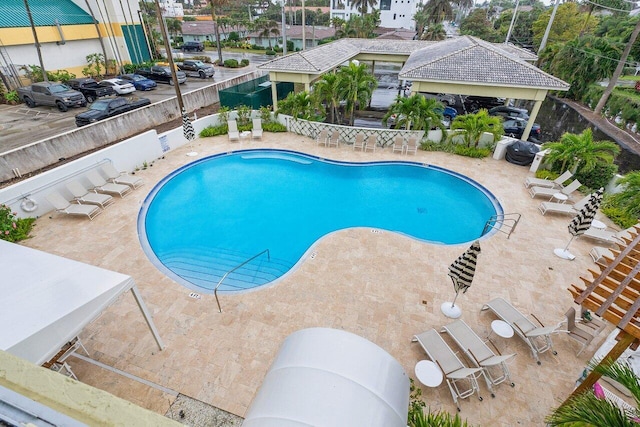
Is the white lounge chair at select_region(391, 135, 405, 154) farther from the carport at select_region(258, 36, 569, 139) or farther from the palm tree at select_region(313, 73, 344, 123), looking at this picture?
the palm tree at select_region(313, 73, 344, 123)

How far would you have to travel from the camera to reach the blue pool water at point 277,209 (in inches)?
403

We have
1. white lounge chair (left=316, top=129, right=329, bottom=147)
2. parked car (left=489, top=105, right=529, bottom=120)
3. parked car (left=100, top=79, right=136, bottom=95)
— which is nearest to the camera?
white lounge chair (left=316, top=129, right=329, bottom=147)

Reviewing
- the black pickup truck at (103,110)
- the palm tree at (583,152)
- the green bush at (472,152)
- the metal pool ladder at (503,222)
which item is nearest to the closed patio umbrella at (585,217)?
the metal pool ladder at (503,222)

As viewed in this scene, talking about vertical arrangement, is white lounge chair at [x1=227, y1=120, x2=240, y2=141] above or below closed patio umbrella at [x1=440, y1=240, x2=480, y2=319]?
below

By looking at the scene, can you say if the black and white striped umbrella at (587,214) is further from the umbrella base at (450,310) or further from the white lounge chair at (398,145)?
the white lounge chair at (398,145)

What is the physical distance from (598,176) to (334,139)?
1212 cm

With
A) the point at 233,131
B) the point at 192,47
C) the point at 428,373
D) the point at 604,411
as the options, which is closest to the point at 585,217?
the point at 428,373

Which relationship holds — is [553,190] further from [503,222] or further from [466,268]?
[466,268]

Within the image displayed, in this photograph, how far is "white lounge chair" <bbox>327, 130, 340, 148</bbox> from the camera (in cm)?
1702

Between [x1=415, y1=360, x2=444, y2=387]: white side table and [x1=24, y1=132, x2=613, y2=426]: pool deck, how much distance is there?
0.46 m

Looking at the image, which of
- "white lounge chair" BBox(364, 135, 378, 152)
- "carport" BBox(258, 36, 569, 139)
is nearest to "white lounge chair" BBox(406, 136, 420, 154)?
"white lounge chair" BBox(364, 135, 378, 152)

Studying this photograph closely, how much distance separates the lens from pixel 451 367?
6211mm

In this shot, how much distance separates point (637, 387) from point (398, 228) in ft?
29.4

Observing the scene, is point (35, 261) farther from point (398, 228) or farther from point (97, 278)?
point (398, 228)
